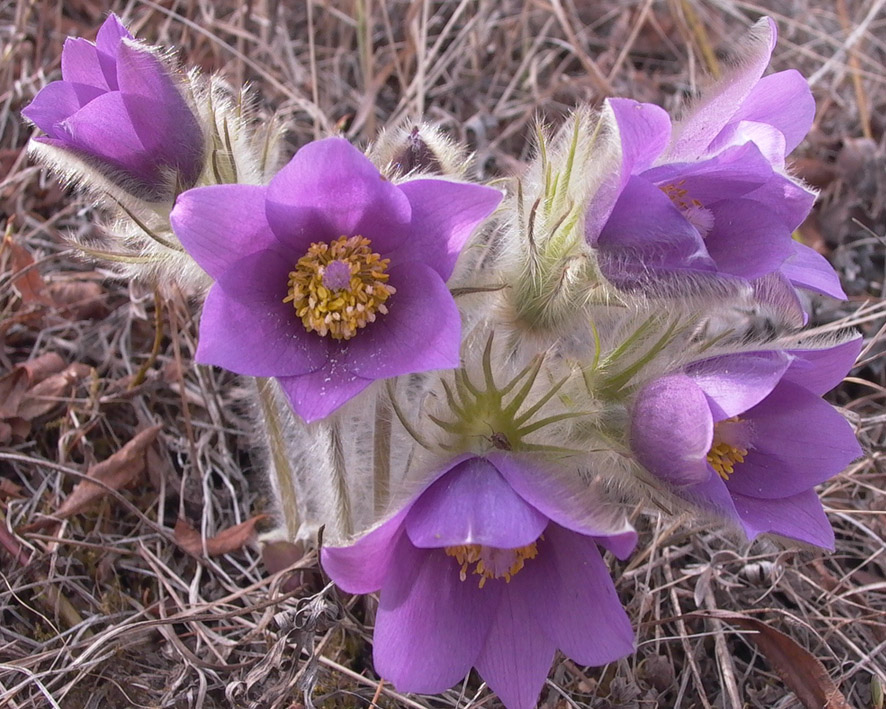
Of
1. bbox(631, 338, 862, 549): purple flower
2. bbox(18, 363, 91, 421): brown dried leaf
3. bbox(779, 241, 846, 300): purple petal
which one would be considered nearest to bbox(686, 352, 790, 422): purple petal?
bbox(631, 338, 862, 549): purple flower

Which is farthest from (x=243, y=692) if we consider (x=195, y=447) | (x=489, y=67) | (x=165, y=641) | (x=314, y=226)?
(x=489, y=67)

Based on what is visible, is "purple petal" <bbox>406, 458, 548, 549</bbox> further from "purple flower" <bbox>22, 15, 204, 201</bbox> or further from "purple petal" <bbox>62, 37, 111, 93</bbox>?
"purple petal" <bbox>62, 37, 111, 93</bbox>

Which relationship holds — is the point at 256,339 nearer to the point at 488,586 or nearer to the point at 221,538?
the point at 488,586

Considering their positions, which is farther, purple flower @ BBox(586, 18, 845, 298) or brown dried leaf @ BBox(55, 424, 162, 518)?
brown dried leaf @ BBox(55, 424, 162, 518)

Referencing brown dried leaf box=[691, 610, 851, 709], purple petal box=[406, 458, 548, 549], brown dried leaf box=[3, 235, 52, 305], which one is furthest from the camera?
brown dried leaf box=[3, 235, 52, 305]

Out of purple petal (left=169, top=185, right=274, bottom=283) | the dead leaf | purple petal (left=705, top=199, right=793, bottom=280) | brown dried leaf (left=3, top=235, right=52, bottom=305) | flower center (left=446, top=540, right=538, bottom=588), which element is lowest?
the dead leaf

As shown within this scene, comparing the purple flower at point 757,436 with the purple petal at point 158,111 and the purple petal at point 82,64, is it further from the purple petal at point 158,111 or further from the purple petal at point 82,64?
the purple petal at point 82,64

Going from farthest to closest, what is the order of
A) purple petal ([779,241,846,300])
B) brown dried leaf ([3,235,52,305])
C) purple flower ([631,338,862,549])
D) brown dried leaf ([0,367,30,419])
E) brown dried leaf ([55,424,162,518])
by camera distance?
brown dried leaf ([3,235,52,305]), brown dried leaf ([0,367,30,419]), brown dried leaf ([55,424,162,518]), purple petal ([779,241,846,300]), purple flower ([631,338,862,549])
